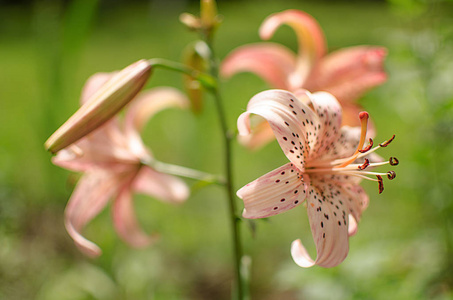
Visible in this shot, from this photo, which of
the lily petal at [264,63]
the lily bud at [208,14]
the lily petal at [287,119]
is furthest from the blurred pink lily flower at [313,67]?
the lily petal at [287,119]

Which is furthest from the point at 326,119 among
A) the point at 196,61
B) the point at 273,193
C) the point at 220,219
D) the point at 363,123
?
the point at 220,219

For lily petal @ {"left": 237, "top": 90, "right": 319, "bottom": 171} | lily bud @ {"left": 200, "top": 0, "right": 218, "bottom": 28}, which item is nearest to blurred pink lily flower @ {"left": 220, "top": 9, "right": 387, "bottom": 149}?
lily bud @ {"left": 200, "top": 0, "right": 218, "bottom": 28}

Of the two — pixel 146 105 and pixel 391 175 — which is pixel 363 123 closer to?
pixel 391 175

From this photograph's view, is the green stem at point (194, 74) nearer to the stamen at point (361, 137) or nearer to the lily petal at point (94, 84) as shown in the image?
the lily petal at point (94, 84)

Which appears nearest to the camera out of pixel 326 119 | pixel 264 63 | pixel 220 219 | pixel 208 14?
pixel 326 119

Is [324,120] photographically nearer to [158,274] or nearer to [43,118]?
[158,274]

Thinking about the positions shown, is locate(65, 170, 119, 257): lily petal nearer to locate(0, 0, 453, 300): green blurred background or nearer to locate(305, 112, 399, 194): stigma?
locate(0, 0, 453, 300): green blurred background

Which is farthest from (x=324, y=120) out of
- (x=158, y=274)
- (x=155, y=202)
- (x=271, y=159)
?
(x=271, y=159)
